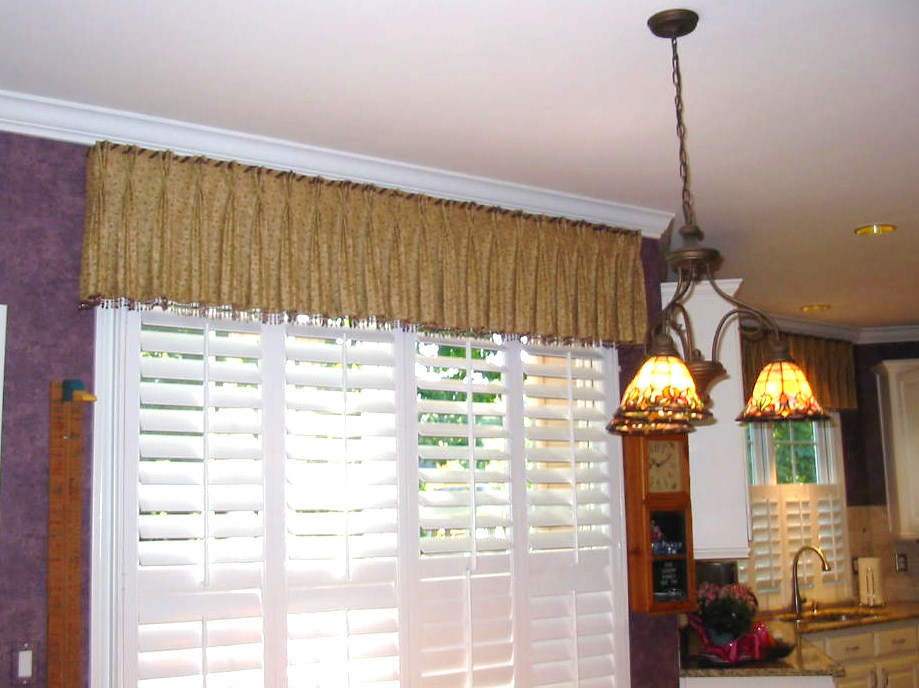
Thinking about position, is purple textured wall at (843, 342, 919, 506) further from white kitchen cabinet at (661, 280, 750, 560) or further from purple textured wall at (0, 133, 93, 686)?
purple textured wall at (0, 133, 93, 686)

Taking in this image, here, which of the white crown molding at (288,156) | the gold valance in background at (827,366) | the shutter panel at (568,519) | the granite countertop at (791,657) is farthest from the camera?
the gold valance in background at (827,366)

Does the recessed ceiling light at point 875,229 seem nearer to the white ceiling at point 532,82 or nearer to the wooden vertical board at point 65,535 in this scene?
the white ceiling at point 532,82

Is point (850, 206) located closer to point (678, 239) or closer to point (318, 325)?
point (678, 239)

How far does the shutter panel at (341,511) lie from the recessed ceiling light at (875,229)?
7.82 ft

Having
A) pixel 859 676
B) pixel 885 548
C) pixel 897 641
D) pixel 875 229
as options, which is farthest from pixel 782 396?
pixel 885 548

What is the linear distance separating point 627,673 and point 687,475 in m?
0.84

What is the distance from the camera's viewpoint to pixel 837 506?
706cm

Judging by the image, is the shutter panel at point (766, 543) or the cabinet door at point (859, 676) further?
the shutter panel at point (766, 543)

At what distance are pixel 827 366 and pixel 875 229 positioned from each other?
100 inches

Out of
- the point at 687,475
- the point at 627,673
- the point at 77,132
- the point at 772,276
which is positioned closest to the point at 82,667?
the point at 77,132

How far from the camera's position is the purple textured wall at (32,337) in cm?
297

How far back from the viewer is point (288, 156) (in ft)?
11.6

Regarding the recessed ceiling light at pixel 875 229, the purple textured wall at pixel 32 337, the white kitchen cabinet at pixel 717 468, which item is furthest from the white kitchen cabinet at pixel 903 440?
the purple textured wall at pixel 32 337

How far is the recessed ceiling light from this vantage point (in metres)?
4.69
